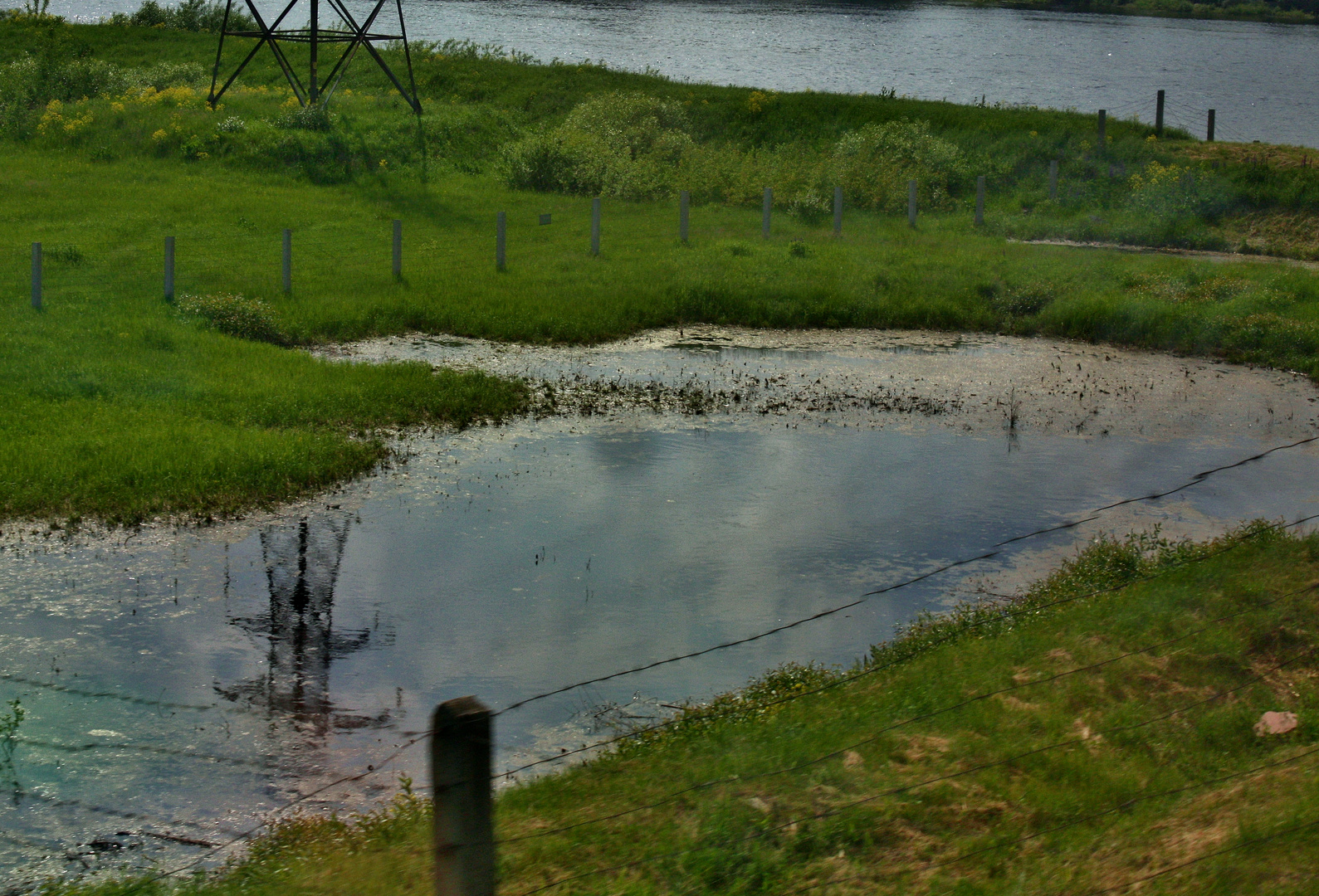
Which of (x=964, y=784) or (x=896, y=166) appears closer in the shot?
(x=964, y=784)

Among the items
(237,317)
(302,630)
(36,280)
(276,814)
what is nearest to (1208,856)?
(276,814)

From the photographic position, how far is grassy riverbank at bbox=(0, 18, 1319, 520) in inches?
651

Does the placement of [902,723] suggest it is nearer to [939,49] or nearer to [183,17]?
[183,17]

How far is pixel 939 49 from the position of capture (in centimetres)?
7444

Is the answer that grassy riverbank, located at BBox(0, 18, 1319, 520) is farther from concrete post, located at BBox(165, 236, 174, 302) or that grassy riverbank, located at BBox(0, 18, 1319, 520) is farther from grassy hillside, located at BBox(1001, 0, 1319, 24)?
grassy hillside, located at BBox(1001, 0, 1319, 24)

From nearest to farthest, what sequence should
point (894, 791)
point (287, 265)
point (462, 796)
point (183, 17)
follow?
point (462, 796) < point (894, 791) < point (287, 265) < point (183, 17)

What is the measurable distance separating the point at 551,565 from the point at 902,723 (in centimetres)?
559

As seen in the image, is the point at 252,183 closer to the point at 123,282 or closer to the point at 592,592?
the point at 123,282

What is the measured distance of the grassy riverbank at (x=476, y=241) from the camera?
16.5 m

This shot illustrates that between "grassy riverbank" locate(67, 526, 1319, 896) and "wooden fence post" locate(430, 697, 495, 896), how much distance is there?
6.15 feet

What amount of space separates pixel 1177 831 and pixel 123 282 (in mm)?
22263

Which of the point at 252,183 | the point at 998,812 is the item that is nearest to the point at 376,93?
the point at 252,183

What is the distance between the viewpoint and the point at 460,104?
4878 centimetres

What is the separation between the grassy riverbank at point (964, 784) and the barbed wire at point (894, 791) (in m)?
0.02
